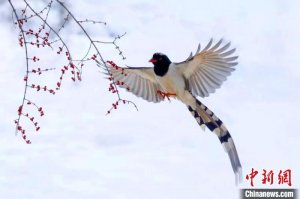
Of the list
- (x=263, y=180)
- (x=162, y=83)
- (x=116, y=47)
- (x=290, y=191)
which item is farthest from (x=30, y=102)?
(x=290, y=191)

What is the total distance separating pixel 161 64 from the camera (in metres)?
4.11

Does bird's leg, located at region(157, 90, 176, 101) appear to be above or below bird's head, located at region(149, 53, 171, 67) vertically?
below

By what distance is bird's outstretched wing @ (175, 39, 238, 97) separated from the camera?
3.99 metres

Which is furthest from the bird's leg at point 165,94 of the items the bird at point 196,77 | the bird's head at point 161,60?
the bird's head at point 161,60

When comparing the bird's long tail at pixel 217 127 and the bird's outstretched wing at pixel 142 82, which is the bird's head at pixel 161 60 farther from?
the bird's long tail at pixel 217 127

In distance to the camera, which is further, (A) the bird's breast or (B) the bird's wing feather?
(B) the bird's wing feather

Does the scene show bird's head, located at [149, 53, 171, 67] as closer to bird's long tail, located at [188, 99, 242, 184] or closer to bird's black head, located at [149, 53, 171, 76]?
bird's black head, located at [149, 53, 171, 76]

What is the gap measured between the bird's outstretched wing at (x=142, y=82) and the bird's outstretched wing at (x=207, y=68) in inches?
12.3

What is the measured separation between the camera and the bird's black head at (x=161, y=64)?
4.09 m

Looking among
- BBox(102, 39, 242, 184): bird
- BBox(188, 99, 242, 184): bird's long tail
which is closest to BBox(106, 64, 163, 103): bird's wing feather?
BBox(102, 39, 242, 184): bird

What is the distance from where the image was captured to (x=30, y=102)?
92.4 inches

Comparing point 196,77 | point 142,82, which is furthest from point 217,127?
point 142,82

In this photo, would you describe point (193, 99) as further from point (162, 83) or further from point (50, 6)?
point (50, 6)

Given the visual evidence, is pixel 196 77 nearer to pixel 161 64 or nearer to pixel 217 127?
pixel 161 64
